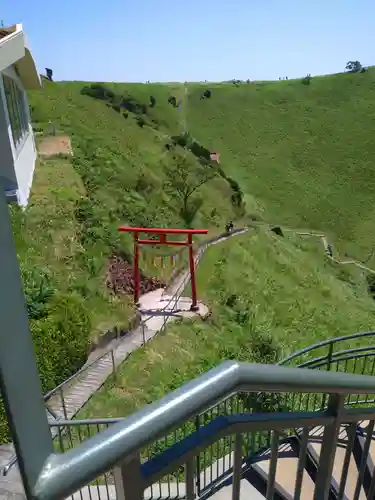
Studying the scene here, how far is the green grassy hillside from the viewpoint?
1048cm

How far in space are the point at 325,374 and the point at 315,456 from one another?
2843mm

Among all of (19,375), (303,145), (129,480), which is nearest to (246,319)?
(129,480)

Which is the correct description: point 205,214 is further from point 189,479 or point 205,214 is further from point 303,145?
point 303,145

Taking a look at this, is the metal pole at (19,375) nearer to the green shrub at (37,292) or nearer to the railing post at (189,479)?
the railing post at (189,479)

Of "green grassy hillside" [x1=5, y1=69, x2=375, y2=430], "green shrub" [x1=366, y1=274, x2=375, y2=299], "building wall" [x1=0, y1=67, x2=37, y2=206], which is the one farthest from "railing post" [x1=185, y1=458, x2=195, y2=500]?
"green shrub" [x1=366, y1=274, x2=375, y2=299]

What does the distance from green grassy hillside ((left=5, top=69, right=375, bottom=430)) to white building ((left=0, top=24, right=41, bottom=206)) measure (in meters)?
0.79

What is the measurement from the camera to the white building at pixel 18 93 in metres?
9.80

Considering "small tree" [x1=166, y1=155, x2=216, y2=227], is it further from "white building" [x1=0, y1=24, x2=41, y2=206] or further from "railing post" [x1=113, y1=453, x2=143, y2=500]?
"railing post" [x1=113, y1=453, x2=143, y2=500]

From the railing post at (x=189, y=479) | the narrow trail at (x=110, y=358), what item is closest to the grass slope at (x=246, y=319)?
the narrow trail at (x=110, y=358)

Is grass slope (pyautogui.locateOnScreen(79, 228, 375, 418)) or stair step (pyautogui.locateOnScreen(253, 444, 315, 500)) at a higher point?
stair step (pyautogui.locateOnScreen(253, 444, 315, 500))

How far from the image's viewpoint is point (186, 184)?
74.3ft

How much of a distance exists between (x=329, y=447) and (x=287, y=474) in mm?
2627

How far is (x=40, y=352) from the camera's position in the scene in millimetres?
7430

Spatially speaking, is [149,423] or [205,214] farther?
[205,214]
